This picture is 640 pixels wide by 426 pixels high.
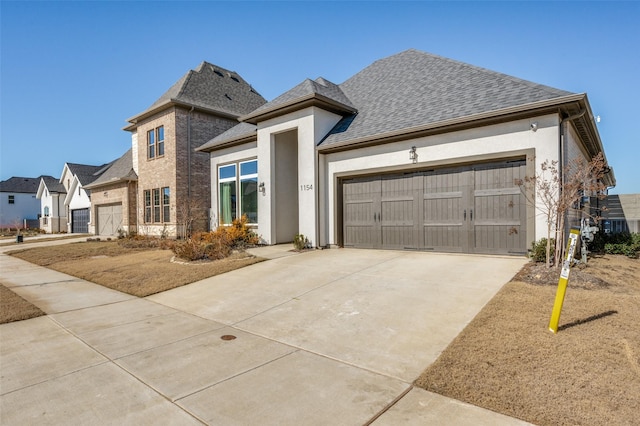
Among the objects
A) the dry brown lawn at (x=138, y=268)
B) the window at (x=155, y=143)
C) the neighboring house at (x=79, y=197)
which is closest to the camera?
the dry brown lawn at (x=138, y=268)

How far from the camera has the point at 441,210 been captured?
10.3m

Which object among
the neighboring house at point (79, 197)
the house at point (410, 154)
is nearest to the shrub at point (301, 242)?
the house at point (410, 154)

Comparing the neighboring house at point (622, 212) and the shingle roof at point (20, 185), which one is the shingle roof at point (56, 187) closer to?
the shingle roof at point (20, 185)

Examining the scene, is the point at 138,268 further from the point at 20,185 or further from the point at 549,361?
the point at 20,185

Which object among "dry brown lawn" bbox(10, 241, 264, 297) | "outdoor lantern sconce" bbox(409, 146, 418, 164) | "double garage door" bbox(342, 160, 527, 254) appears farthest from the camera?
"outdoor lantern sconce" bbox(409, 146, 418, 164)

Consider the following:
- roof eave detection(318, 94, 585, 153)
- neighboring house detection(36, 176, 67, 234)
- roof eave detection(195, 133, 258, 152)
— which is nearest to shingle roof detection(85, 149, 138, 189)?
roof eave detection(195, 133, 258, 152)

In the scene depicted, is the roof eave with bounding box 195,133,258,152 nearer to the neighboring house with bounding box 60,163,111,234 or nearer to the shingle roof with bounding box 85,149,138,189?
the shingle roof with bounding box 85,149,138,189

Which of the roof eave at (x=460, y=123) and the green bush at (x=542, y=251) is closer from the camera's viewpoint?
the green bush at (x=542, y=251)

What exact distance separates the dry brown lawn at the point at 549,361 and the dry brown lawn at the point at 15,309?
6848mm

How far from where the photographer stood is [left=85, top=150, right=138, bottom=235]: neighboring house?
22891 millimetres

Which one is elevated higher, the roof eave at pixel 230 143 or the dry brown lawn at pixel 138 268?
the roof eave at pixel 230 143

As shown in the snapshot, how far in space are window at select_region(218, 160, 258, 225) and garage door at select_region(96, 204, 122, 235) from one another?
11.8 metres

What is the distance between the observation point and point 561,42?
9969mm

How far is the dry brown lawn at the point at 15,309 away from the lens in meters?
6.05
